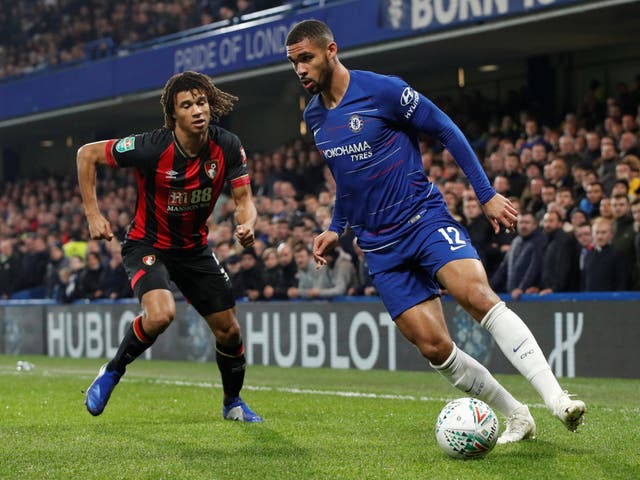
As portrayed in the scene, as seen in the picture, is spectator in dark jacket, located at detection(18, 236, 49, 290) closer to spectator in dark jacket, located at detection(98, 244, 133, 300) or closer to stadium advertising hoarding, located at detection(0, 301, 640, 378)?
stadium advertising hoarding, located at detection(0, 301, 640, 378)

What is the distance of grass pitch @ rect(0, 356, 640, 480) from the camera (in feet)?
18.7


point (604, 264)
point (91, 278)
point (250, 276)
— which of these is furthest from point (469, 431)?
point (91, 278)

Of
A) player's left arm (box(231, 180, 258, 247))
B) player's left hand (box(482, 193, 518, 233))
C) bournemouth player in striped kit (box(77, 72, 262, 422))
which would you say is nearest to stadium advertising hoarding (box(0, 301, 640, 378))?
player's left hand (box(482, 193, 518, 233))

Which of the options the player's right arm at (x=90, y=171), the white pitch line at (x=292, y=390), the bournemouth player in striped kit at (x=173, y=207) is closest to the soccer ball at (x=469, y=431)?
the bournemouth player in striped kit at (x=173, y=207)

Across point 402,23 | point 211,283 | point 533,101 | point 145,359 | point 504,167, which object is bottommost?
point 145,359

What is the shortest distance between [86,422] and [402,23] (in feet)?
36.1

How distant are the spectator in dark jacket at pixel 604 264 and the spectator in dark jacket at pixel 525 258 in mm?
615

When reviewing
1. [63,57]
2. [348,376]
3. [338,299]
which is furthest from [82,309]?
[63,57]

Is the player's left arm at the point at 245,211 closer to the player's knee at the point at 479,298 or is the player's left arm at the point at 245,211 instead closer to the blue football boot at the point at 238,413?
the blue football boot at the point at 238,413

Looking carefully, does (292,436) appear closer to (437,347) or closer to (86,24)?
(437,347)

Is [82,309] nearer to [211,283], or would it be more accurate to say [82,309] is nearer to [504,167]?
[504,167]

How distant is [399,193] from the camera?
252 inches

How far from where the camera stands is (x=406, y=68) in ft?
69.9

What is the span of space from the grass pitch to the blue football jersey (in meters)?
1.27
